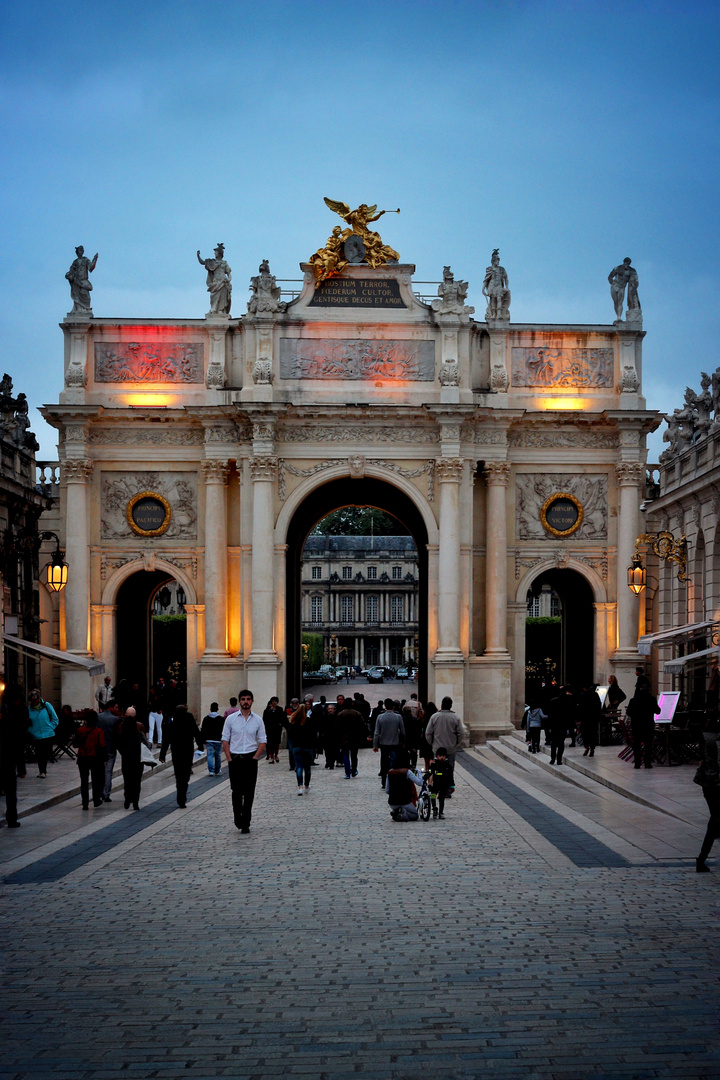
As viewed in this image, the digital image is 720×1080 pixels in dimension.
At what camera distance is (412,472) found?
3406cm

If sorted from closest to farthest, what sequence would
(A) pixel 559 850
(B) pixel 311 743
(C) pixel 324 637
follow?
(A) pixel 559 850
(B) pixel 311 743
(C) pixel 324 637

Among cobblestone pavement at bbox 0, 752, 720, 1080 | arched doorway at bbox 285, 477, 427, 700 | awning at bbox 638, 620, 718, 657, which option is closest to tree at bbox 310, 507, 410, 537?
arched doorway at bbox 285, 477, 427, 700

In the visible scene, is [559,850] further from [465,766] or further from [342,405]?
[342,405]

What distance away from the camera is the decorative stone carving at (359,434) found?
111ft

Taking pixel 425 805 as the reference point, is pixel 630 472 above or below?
above

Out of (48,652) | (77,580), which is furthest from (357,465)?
(48,652)

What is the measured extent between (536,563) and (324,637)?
3154 inches

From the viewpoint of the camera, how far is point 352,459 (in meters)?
33.9

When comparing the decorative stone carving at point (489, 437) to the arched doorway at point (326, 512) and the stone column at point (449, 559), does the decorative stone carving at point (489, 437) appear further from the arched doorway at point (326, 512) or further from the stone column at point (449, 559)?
the arched doorway at point (326, 512)

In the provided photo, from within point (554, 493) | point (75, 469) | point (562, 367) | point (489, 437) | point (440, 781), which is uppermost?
point (562, 367)

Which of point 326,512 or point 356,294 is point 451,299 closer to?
point 356,294

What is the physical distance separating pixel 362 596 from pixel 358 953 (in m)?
105

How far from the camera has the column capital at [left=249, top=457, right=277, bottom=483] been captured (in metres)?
33.3

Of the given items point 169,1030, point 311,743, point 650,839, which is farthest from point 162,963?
point 311,743
